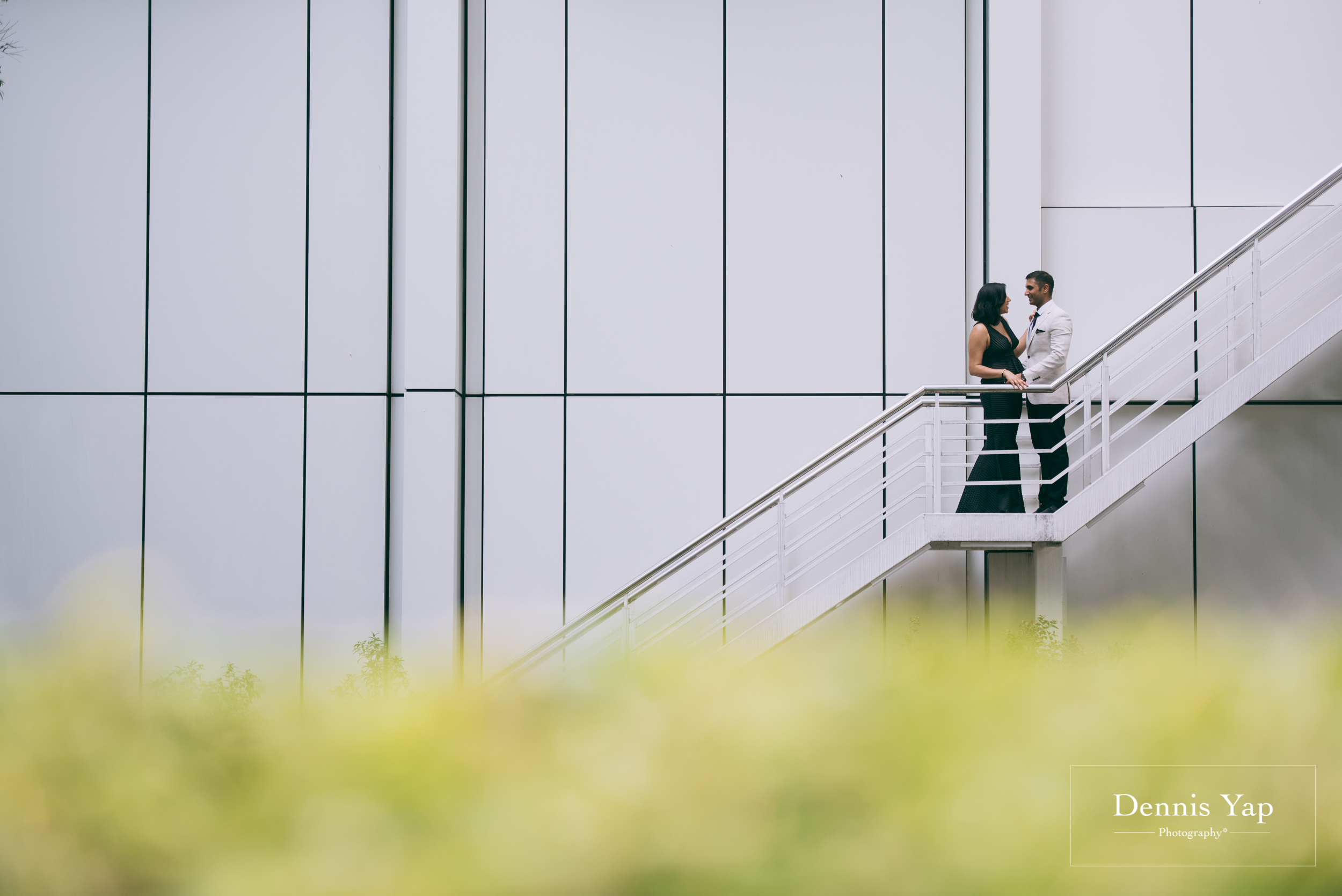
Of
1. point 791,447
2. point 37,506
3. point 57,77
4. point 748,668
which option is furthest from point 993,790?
point 57,77

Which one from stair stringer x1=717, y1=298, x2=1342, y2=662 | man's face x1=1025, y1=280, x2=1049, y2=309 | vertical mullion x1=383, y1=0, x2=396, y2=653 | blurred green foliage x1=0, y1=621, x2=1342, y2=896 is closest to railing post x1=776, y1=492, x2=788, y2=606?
stair stringer x1=717, y1=298, x2=1342, y2=662

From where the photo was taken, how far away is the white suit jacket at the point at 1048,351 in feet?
21.8

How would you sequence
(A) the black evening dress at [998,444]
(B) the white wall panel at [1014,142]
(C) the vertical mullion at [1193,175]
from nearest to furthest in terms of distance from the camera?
(A) the black evening dress at [998,444] < (B) the white wall panel at [1014,142] < (C) the vertical mullion at [1193,175]

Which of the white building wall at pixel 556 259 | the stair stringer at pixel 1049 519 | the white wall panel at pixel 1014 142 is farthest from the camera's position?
the white building wall at pixel 556 259

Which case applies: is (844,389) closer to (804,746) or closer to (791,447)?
(791,447)

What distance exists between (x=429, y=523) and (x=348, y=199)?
3.04m

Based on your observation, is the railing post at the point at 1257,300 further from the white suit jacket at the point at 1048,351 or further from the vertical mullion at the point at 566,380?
the vertical mullion at the point at 566,380

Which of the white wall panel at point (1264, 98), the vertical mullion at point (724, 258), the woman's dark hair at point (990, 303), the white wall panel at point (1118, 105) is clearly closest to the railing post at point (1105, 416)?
the woman's dark hair at point (990, 303)

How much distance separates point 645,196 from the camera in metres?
7.71

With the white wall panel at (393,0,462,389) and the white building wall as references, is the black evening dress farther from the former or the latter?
the white wall panel at (393,0,462,389)

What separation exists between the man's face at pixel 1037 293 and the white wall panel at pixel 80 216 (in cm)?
767

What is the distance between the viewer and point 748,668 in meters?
1.20

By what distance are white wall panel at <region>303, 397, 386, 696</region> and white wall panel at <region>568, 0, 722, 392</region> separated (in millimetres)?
1967

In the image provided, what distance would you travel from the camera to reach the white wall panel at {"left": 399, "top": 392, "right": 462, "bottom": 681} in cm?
743
